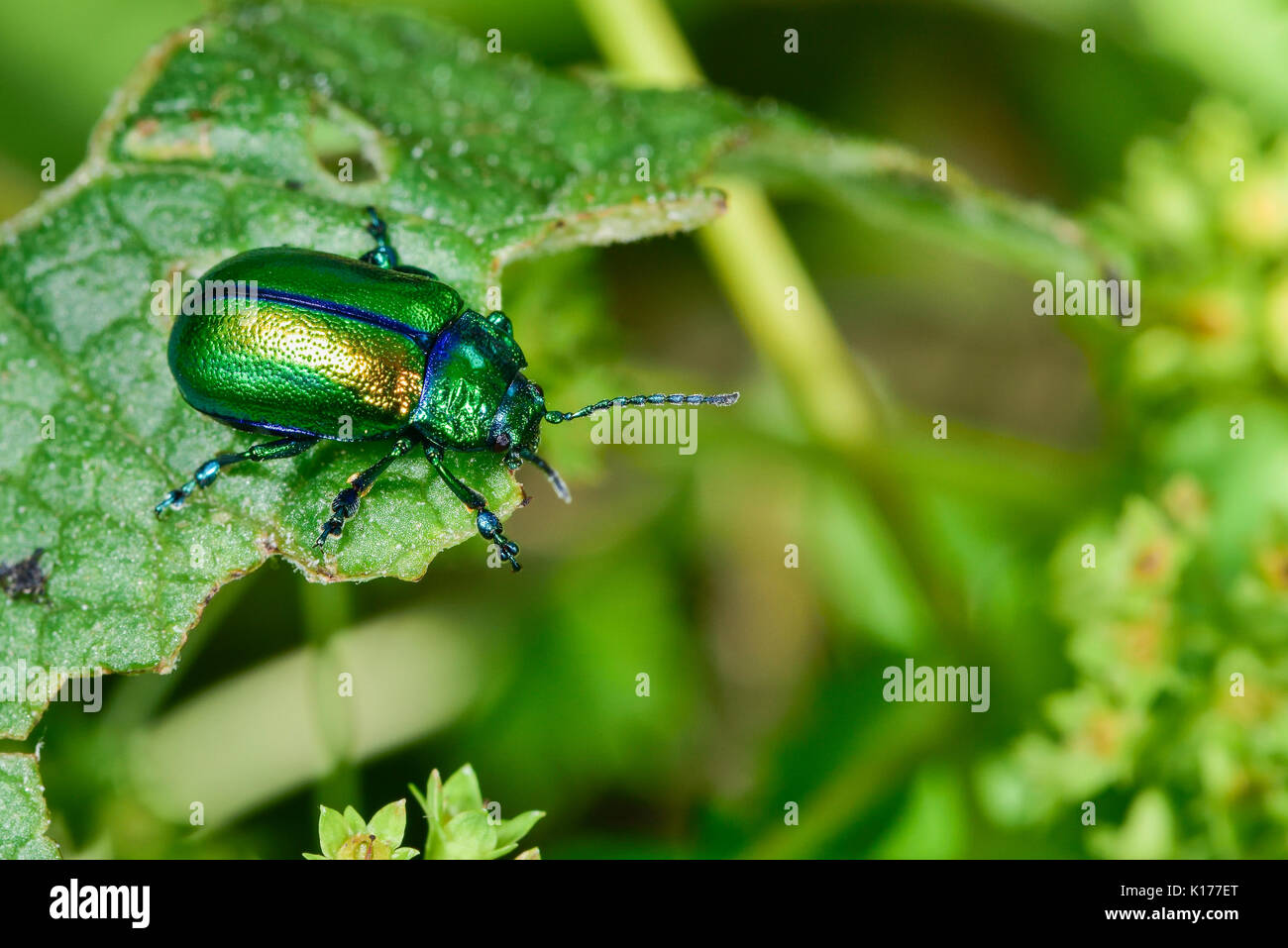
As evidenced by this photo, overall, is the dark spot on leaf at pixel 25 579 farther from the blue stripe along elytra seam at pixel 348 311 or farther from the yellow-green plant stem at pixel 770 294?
the yellow-green plant stem at pixel 770 294

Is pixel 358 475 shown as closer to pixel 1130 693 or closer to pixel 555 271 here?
pixel 555 271

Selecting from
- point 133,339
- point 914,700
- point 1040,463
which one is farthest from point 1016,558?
point 133,339

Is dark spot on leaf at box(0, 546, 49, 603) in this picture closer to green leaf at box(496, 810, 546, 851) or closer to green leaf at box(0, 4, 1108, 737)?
green leaf at box(0, 4, 1108, 737)

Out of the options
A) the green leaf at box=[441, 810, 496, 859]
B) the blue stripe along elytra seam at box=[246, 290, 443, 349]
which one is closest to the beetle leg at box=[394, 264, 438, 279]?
the blue stripe along elytra seam at box=[246, 290, 443, 349]

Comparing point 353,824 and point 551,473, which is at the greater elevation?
point 551,473

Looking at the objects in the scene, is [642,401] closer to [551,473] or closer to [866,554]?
[551,473]

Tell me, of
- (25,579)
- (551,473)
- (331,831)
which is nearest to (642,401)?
(551,473)
